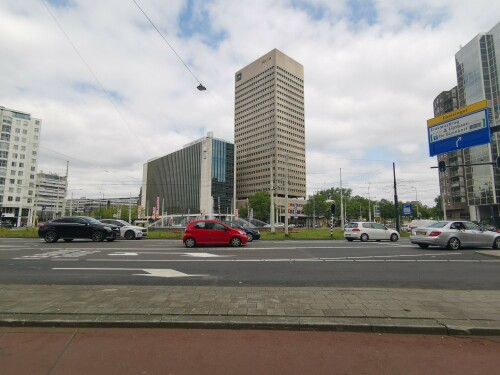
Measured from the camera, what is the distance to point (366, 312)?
14.8 ft

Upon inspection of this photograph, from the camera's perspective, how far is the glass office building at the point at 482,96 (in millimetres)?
55312

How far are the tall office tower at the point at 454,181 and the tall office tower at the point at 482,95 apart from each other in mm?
5437

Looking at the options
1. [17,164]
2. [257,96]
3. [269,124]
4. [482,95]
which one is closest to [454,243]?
[482,95]

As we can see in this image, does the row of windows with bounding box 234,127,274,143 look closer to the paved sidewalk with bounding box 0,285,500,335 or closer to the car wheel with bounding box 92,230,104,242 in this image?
the car wheel with bounding box 92,230,104,242

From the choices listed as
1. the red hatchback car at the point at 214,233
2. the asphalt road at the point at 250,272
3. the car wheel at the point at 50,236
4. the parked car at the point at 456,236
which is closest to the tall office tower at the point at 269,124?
the red hatchback car at the point at 214,233

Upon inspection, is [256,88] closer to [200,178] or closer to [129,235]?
[200,178]

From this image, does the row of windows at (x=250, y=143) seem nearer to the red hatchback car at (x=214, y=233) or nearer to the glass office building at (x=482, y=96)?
the glass office building at (x=482, y=96)

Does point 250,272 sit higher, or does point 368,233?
point 368,233

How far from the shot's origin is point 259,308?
15.5 ft

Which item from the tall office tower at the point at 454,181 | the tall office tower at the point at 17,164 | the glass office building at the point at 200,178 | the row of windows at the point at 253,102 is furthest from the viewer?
the glass office building at the point at 200,178

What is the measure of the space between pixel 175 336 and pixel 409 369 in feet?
8.57

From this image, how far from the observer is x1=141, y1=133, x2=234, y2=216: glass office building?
102688 mm

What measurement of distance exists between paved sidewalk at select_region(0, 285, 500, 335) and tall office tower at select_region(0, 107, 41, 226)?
89821 millimetres

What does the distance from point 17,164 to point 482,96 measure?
10713 centimetres
